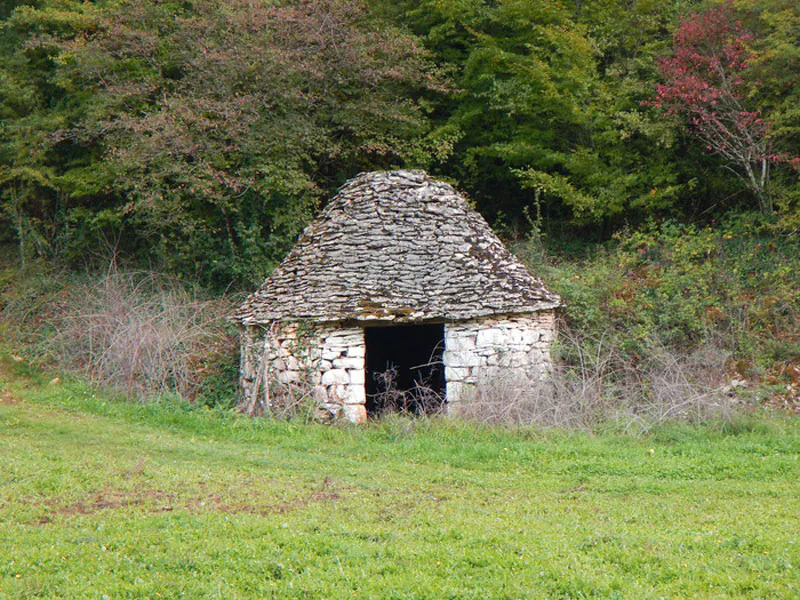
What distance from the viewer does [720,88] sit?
13336 mm

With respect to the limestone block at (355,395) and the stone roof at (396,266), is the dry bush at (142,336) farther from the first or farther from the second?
the limestone block at (355,395)

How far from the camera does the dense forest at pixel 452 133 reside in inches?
507

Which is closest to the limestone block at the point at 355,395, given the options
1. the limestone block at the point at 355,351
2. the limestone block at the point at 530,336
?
the limestone block at the point at 355,351

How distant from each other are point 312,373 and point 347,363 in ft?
1.71

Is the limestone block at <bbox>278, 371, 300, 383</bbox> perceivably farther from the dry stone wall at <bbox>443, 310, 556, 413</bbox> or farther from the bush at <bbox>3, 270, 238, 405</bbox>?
the dry stone wall at <bbox>443, 310, 556, 413</bbox>

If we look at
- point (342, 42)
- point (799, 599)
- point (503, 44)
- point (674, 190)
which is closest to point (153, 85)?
point (342, 42)

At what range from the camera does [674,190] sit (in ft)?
46.6

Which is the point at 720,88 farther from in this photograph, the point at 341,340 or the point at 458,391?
the point at 341,340

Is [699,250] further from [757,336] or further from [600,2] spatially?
[600,2]

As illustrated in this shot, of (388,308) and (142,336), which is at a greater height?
(388,308)

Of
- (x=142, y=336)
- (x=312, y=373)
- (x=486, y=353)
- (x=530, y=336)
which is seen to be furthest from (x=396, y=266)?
(x=142, y=336)

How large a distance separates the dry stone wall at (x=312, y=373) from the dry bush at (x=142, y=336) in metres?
1.59

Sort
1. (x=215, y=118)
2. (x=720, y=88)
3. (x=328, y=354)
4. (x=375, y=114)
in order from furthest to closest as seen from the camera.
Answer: (x=375, y=114) → (x=215, y=118) → (x=720, y=88) → (x=328, y=354)

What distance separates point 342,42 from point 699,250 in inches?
297
